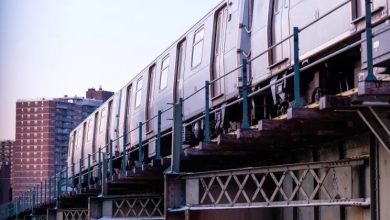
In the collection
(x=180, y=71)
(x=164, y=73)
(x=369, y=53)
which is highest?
(x=164, y=73)

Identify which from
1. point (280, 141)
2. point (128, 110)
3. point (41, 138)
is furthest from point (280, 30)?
point (41, 138)

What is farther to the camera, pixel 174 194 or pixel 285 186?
pixel 174 194

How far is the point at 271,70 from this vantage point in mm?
11547

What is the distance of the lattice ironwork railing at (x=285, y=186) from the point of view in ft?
30.0

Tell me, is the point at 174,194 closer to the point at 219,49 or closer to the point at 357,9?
the point at 219,49

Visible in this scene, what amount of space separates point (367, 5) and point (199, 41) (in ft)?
26.7

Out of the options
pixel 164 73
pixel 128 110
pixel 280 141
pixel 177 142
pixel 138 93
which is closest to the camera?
pixel 280 141

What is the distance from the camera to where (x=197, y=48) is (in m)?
15.6

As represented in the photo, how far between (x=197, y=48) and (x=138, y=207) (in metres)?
3.64

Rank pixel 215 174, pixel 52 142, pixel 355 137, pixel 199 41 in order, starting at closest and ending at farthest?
1. pixel 355 137
2. pixel 215 174
3. pixel 199 41
4. pixel 52 142

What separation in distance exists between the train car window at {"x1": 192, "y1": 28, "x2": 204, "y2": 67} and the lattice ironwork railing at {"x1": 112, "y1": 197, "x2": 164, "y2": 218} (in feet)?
9.10

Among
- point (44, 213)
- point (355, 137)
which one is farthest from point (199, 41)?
point (44, 213)

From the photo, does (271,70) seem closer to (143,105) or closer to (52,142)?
(143,105)

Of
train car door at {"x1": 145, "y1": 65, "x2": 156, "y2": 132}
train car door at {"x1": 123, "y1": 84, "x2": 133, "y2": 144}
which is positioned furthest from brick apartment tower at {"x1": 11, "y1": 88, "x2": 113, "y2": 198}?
train car door at {"x1": 145, "y1": 65, "x2": 156, "y2": 132}
